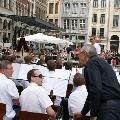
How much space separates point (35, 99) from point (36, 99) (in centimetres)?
2

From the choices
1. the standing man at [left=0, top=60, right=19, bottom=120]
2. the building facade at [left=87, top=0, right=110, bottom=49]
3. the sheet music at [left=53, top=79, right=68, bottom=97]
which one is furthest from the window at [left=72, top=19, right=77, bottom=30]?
the standing man at [left=0, top=60, right=19, bottom=120]

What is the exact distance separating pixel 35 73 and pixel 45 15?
75694 millimetres

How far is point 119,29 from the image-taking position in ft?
257

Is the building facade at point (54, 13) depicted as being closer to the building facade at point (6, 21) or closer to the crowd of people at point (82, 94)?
the building facade at point (6, 21)

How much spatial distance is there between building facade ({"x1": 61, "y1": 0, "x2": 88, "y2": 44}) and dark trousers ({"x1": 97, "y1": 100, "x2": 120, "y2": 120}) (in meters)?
73.9

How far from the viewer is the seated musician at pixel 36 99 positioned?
6934mm

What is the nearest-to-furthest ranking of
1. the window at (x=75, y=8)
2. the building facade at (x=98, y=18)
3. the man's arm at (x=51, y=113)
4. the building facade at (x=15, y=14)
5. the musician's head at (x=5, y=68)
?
1. the man's arm at (x=51, y=113)
2. the musician's head at (x=5, y=68)
3. the building facade at (x=15, y=14)
4. the building facade at (x=98, y=18)
5. the window at (x=75, y=8)

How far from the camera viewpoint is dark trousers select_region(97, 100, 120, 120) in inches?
234

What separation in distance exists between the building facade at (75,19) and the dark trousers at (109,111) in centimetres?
7391

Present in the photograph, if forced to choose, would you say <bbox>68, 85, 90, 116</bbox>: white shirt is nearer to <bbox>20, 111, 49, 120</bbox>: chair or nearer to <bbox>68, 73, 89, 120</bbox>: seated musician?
<bbox>68, 73, 89, 120</bbox>: seated musician

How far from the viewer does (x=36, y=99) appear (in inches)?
275

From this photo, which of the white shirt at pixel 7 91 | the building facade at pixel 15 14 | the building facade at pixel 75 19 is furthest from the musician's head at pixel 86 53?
the building facade at pixel 75 19

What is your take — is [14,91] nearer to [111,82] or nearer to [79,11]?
[111,82]

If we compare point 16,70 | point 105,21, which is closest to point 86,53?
point 16,70
